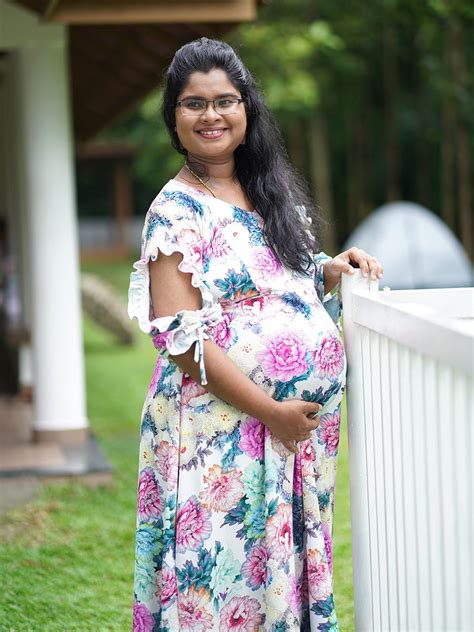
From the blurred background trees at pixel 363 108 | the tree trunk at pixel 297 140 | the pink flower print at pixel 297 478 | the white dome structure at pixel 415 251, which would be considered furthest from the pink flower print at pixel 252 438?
the tree trunk at pixel 297 140

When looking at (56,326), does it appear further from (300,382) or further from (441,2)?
(441,2)

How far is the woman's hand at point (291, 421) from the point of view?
2.45 m

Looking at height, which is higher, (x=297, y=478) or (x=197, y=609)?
(x=297, y=478)

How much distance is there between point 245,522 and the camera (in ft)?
8.24

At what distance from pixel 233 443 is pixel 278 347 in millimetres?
249

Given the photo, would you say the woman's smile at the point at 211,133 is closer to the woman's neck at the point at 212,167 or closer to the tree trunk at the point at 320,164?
the woman's neck at the point at 212,167

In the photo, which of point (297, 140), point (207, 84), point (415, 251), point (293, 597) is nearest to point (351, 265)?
point (207, 84)

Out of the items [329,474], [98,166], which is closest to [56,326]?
[329,474]

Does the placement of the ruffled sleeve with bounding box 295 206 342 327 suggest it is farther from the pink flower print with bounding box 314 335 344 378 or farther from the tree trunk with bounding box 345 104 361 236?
the tree trunk with bounding box 345 104 361 236

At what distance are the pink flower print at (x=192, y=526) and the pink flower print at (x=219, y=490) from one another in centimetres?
2

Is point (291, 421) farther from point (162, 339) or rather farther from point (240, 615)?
point (240, 615)

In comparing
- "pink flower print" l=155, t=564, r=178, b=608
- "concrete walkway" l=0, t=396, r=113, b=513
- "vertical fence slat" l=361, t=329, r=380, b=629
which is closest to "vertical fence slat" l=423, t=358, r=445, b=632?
"vertical fence slat" l=361, t=329, r=380, b=629

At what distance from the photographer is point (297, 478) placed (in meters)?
2.59

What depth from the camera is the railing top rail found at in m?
1.82
